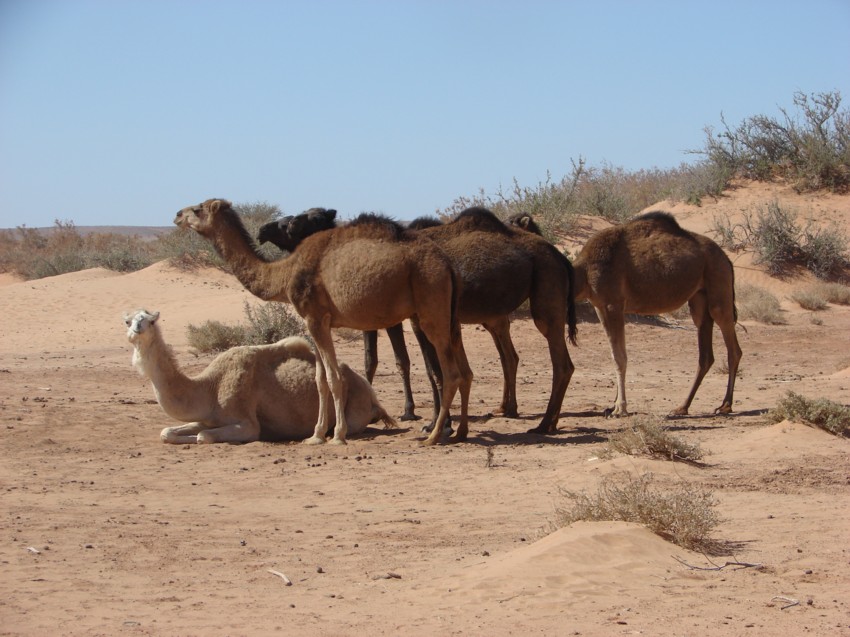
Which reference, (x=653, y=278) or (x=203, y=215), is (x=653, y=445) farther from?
(x=203, y=215)

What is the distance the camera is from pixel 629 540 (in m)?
6.69

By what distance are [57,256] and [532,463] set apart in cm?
2887

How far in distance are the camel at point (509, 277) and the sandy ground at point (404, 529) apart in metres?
0.83

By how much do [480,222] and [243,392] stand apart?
3279 mm

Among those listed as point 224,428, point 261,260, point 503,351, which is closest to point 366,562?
point 224,428

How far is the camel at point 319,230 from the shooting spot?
13.1 metres

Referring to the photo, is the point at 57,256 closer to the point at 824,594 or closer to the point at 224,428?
the point at 224,428

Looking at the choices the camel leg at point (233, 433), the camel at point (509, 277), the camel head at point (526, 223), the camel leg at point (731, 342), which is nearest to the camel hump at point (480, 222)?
the camel at point (509, 277)

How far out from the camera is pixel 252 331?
19.1 metres

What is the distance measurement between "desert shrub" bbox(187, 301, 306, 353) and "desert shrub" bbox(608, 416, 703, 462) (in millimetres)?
10119

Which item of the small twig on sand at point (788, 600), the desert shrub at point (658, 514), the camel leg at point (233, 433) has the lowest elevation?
the small twig on sand at point (788, 600)

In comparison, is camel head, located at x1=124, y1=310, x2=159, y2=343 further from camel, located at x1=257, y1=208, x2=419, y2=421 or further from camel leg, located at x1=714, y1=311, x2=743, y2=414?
camel leg, located at x1=714, y1=311, x2=743, y2=414

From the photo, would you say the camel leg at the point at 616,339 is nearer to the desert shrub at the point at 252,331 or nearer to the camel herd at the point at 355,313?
the camel herd at the point at 355,313

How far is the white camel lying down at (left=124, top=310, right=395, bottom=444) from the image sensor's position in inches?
445
